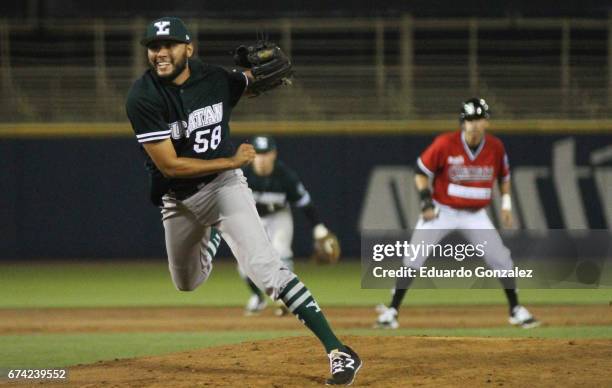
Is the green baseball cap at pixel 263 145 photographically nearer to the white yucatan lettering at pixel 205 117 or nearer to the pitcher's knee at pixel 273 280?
the white yucatan lettering at pixel 205 117

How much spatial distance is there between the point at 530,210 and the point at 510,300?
281 inches

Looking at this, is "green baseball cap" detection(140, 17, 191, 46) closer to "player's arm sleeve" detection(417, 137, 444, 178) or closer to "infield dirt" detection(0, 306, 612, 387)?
"infield dirt" detection(0, 306, 612, 387)

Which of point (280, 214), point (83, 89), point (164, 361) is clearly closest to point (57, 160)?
point (83, 89)

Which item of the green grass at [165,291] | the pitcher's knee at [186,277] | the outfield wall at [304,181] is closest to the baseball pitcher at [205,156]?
the pitcher's knee at [186,277]

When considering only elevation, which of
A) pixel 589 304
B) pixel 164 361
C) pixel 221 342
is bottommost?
pixel 589 304

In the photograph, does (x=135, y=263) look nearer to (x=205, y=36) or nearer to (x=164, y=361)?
(x=205, y=36)

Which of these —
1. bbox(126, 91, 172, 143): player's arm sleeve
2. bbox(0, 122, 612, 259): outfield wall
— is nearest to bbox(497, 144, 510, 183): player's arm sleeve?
bbox(126, 91, 172, 143): player's arm sleeve

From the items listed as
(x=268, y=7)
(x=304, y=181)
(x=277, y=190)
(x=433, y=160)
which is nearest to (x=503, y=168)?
(x=433, y=160)

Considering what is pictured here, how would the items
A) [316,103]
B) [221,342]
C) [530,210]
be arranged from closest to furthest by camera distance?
1. [221,342]
2. [530,210]
3. [316,103]

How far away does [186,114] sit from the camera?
20.0ft

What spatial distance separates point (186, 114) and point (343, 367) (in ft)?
5.95

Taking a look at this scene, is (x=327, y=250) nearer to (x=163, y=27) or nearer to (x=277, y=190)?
(x=277, y=190)

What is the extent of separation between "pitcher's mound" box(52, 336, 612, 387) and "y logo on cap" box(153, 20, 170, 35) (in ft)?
6.95

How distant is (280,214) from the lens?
11.2 metres
